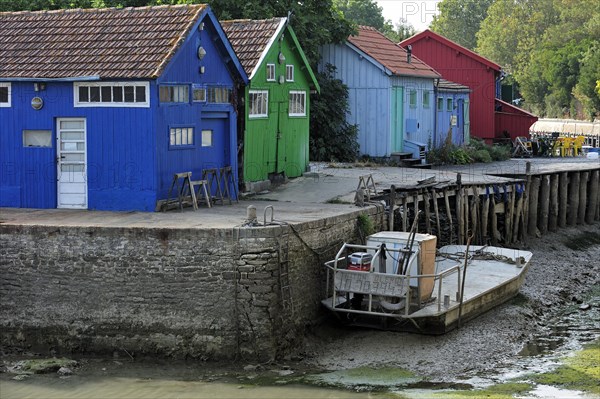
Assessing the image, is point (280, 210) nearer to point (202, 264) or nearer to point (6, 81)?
point (202, 264)

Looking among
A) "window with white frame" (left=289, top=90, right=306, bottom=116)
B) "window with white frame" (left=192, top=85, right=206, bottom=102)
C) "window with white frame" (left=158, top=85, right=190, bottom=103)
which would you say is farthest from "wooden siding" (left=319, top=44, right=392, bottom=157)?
"window with white frame" (left=158, top=85, right=190, bottom=103)

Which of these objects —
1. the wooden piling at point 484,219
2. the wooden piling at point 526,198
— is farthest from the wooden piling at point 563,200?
the wooden piling at point 484,219

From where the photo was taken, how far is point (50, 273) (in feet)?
74.7

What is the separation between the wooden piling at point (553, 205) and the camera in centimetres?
3875

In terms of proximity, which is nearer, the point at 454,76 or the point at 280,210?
the point at 280,210

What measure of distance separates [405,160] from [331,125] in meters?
2.91

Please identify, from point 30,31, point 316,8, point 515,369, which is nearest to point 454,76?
point 316,8

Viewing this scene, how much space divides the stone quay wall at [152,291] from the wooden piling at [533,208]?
16056mm

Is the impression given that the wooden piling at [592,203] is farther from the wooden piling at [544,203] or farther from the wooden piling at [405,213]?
the wooden piling at [405,213]

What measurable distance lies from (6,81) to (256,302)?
27.3 ft

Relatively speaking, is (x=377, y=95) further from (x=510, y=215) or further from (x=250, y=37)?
(x=250, y=37)

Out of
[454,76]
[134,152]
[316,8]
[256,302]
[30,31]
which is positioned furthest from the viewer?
[454,76]

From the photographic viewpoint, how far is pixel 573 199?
134 ft

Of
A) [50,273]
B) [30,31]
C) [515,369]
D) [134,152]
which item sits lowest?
[515,369]
